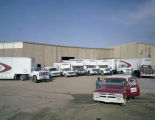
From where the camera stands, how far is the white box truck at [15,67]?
23.4m

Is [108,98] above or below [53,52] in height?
below

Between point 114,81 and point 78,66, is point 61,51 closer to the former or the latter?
point 78,66

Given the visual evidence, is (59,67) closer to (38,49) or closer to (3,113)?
(38,49)

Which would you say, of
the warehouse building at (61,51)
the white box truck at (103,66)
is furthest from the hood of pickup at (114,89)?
the warehouse building at (61,51)

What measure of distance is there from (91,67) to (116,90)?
24729 millimetres

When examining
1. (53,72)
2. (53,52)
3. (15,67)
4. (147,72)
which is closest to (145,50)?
(147,72)

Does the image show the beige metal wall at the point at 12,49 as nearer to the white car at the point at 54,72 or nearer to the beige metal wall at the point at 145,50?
the white car at the point at 54,72

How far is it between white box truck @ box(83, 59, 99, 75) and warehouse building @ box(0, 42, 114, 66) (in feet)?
48.1

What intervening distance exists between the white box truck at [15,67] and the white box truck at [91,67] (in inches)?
509

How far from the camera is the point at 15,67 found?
23484 millimetres

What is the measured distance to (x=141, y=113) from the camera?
6.93 m

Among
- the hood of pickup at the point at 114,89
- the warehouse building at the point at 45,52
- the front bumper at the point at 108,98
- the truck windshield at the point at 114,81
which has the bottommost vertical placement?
the front bumper at the point at 108,98

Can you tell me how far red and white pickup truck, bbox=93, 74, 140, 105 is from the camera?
7.91 metres

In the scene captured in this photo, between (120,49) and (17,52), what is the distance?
35.9m
